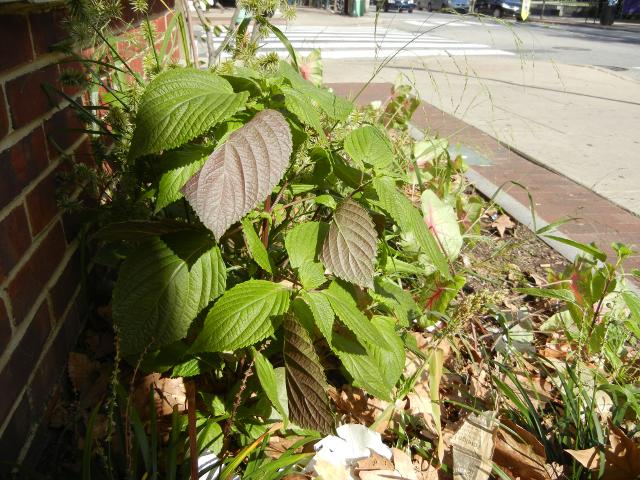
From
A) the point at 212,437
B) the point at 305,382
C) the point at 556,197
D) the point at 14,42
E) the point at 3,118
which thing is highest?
the point at 14,42

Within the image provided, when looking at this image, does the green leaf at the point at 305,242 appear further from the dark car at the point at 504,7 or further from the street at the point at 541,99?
the dark car at the point at 504,7

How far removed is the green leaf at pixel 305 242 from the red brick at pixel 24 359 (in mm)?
690

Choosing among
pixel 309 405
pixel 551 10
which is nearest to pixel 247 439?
pixel 309 405

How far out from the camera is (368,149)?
1439mm

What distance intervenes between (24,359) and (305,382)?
0.70m

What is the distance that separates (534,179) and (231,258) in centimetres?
321

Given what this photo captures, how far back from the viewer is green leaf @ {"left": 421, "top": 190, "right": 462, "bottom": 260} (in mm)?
2213

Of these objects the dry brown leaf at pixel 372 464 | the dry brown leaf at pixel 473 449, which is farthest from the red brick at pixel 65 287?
the dry brown leaf at pixel 473 449

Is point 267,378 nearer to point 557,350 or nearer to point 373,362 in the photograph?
point 373,362

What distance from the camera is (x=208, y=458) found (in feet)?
4.65

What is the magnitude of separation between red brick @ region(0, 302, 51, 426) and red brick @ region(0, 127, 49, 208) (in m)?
0.33

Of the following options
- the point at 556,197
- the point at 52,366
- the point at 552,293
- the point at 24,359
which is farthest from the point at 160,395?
the point at 556,197

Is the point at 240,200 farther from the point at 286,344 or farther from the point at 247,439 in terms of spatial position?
the point at 247,439

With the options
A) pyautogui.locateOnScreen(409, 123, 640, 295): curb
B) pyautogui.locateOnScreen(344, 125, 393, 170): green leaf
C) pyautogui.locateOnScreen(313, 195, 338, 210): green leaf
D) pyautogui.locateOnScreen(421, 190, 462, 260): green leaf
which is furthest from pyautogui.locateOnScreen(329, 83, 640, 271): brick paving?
pyautogui.locateOnScreen(313, 195, 338, 210): green leaf
